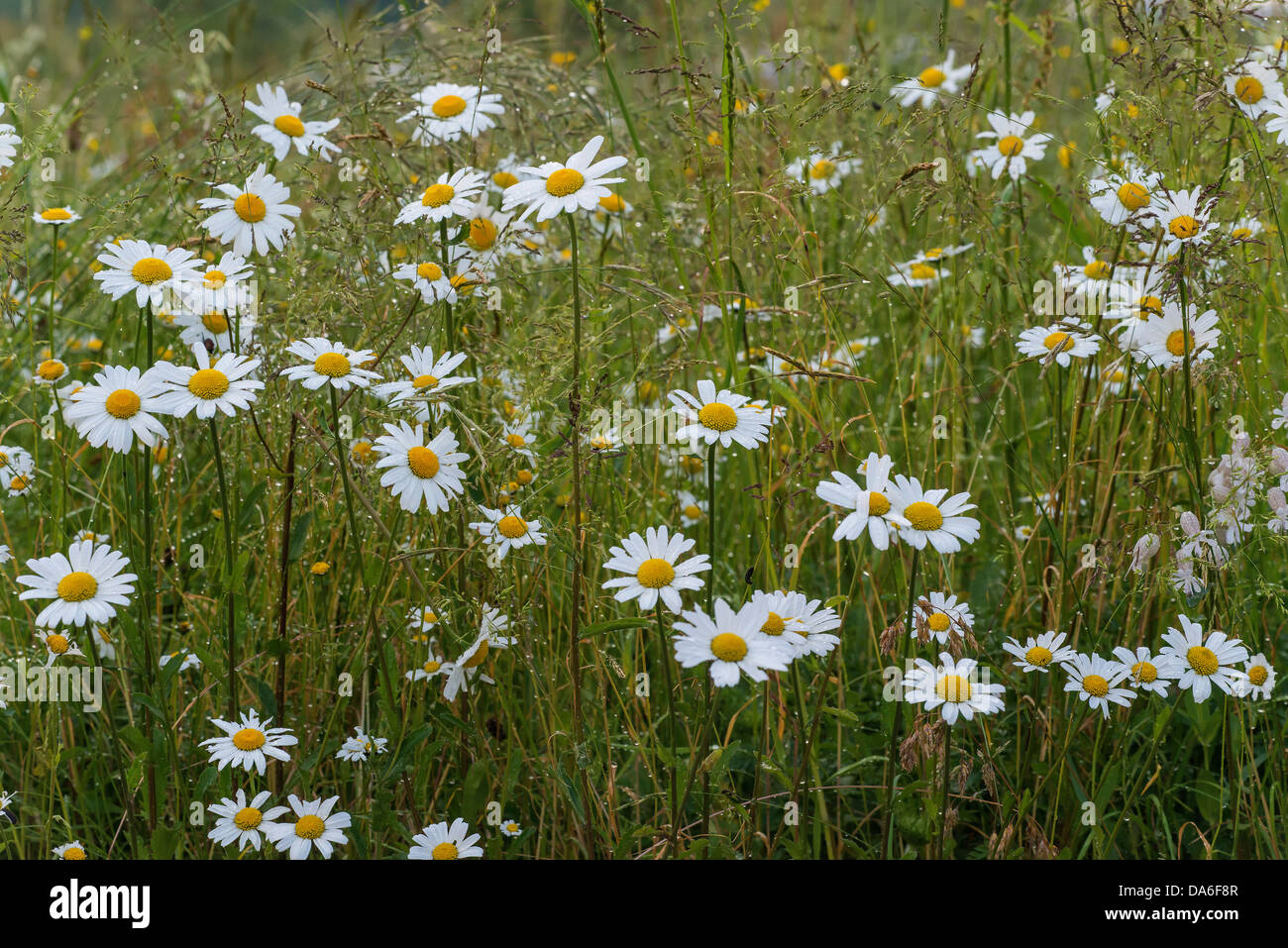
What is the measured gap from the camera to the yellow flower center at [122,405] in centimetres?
144

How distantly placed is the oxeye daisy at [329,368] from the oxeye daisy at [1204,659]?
3.99ft

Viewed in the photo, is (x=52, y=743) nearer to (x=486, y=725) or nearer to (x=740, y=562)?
(x=486, y=725)

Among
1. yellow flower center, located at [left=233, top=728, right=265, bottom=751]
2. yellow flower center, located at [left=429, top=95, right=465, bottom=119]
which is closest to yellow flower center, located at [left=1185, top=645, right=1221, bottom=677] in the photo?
yellow flower center, located at [left=233, top=728, right=265, bottom=751]

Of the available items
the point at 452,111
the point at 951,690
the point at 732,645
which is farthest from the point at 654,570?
the point at 452,111

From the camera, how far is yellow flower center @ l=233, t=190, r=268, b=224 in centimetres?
171

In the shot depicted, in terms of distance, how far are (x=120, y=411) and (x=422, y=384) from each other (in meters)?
0.40

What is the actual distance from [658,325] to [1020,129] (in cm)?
91

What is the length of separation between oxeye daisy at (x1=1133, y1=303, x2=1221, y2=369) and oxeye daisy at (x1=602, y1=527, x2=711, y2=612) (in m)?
0.88

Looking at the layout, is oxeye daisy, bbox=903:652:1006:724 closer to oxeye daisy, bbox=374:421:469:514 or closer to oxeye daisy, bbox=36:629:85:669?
oxeye daisy, bbox=374:421:469:514

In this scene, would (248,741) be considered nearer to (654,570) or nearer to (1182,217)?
(654,570)

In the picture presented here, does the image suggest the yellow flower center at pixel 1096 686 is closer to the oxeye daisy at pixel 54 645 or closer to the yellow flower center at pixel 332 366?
the yellow flower center at pixel 332 366

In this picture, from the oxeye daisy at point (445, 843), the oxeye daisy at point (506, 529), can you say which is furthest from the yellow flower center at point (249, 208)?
the oxeye daisy at point (445, 843)
